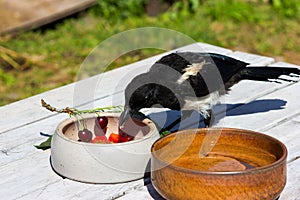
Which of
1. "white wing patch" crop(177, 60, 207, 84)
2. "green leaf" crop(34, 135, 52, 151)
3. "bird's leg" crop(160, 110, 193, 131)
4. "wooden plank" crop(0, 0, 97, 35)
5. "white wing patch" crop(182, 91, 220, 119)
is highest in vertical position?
"white wing patch" crop(177, 60, 207, 84)

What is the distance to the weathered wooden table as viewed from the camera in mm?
2021

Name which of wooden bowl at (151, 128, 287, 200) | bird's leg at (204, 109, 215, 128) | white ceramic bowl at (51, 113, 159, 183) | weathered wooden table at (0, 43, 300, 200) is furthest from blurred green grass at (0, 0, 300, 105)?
wooden bowl at (151, 128, 287, 200)

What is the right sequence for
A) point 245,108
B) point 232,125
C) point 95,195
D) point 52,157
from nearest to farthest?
point 95,195 → point 52,157 → point 232,125 → point 245,108

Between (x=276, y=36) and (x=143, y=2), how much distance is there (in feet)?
4.59

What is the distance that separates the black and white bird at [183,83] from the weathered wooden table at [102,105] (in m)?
0.14

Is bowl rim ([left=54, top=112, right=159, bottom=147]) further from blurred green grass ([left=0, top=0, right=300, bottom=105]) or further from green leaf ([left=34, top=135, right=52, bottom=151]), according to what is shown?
blurred green grass ([left=0, top=0, right=300, bottom=105])

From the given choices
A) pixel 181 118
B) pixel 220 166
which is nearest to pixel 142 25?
pixel 181 118

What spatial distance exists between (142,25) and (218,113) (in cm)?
339

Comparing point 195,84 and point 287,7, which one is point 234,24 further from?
point 195,84

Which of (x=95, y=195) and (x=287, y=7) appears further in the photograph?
(x=287, y=7)

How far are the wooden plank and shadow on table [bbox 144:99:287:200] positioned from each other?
10.6 ft

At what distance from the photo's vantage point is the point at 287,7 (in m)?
6.27

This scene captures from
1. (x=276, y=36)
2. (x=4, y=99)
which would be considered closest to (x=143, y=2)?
(x=276, y=36)

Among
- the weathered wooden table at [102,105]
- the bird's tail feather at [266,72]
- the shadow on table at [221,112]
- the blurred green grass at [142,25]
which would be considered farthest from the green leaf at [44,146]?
the blurred green grass at [142,25]
